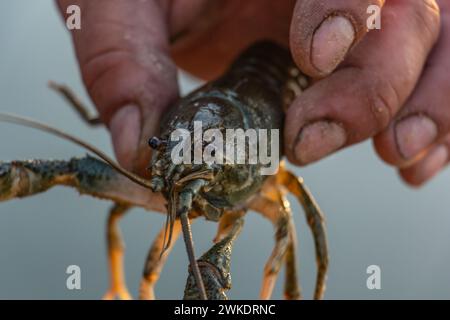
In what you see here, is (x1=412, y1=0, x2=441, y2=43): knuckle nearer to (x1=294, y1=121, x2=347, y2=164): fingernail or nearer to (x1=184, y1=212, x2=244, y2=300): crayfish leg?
(x1=294, y1=121, x2=347, y2=164): fingernail

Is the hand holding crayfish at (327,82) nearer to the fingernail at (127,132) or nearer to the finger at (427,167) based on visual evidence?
the fingernail at (127,132)

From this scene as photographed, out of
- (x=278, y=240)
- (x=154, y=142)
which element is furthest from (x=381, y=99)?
(x=154, y=142)

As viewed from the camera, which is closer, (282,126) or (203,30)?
(282,126)

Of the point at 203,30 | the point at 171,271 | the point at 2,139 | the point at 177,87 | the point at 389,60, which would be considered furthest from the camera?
the point at 2,139

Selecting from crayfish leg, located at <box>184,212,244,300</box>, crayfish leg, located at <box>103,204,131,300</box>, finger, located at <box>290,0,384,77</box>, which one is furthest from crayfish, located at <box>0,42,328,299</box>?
crayfish leg, located at <box>103,204,131,300</box>

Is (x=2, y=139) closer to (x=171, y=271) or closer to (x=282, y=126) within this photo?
(x=171, y=271)
